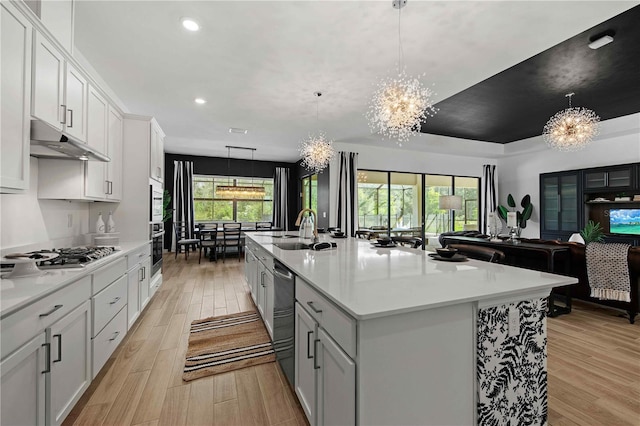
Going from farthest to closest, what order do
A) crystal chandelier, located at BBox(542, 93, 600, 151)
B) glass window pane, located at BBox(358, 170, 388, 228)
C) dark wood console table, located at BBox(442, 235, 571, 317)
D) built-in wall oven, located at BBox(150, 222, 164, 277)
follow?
glass window pane, located at BBox(358, 170, 388, 228)
crystal chandelier, located at BBox(542, 93, 600, 151)
built-in wall oven, located at BBox(150, 222, 164, 277)
dark wood console table, located at BBox(442, 235, 571, 317)

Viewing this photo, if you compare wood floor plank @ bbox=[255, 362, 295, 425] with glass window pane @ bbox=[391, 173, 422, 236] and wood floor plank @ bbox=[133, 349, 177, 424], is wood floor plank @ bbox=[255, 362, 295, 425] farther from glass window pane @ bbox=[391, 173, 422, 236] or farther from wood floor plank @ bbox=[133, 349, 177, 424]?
glass window pane @ bbox=[391, 173, 422, 236]

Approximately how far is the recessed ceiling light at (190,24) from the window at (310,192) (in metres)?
5.14

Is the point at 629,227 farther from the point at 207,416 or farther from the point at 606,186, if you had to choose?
the point at 207,416

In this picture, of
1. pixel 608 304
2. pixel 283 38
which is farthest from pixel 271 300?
pixel 608 304

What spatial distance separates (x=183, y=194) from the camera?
8203 millimetres

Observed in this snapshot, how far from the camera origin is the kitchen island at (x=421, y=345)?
3.52 ft

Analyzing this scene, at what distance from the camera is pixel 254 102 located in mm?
3992

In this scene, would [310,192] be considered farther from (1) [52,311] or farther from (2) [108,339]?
(1) [52,311]

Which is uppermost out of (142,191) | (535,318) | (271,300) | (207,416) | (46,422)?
(142,191)

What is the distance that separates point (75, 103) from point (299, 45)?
1939 millimetres

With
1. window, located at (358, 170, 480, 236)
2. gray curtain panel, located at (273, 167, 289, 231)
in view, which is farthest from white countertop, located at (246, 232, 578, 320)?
gray curtain panel, located at (273, 167, 289, 231)

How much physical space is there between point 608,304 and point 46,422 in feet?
17.3

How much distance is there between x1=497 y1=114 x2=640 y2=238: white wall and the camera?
18.1 ft

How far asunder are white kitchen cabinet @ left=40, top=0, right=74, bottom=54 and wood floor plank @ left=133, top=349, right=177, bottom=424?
8.23ft
